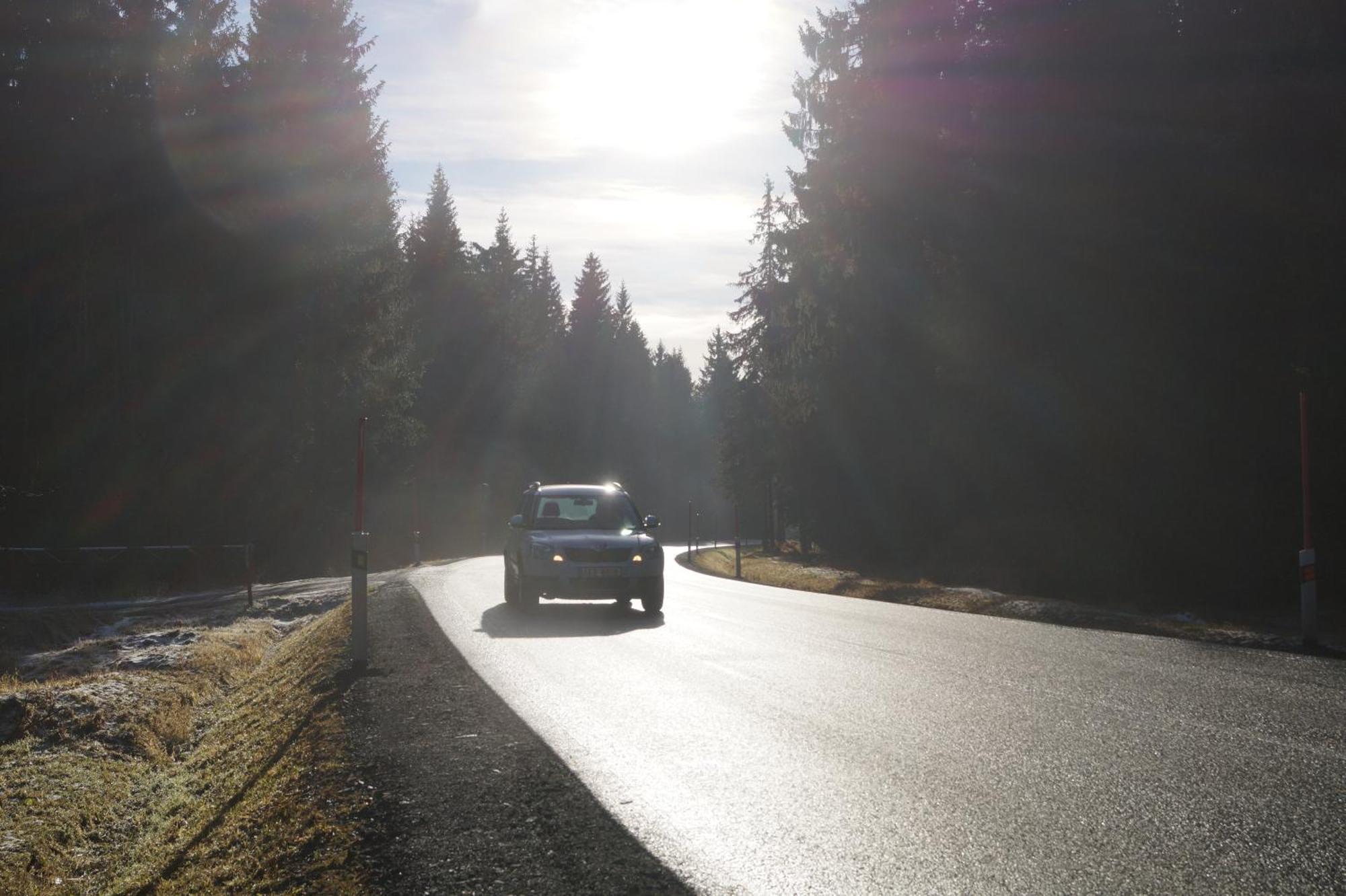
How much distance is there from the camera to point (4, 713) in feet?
34.4

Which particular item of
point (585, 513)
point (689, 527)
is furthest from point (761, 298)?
point (585, 513)

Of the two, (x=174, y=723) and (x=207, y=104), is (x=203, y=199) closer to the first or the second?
(x=207, y=104)

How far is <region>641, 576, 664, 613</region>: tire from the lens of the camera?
1575 centimetres

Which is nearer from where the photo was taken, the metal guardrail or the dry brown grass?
the dry brown grass

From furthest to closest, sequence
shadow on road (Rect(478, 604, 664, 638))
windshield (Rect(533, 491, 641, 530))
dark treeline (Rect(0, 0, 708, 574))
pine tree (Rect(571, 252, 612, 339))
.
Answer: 1. pine tree (Rect(571, 252, 612, 339))
2. dark treeline (Rect(0, 0, 708, 574))
3. windshield (Rect(533, 491, 641, 530))
4. shadow on road (Rect(478, 604, 664, 638))

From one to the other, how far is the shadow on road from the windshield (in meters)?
1.30

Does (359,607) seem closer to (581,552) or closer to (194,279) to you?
(581,552)

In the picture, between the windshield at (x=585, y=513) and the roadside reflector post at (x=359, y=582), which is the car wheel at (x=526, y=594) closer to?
the windshield at (x=585, y=513)

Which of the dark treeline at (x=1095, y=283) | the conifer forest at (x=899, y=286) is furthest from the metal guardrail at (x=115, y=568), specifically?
the dark treeline at (x=1095, y=283)

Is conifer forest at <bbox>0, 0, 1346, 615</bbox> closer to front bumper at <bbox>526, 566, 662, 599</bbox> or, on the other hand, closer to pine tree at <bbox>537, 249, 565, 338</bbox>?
front bumper at <bbox>526, 566, 662, 599</bbox>

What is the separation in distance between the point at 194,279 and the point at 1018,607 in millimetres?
21749

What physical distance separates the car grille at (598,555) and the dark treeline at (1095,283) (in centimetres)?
1200

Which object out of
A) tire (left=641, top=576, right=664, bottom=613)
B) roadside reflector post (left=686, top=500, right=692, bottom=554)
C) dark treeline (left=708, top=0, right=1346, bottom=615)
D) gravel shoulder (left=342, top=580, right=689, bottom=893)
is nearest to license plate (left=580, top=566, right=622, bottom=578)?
tire (left=641, top=576, right=664, bottom=613)

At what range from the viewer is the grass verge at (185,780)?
16.9 feet
